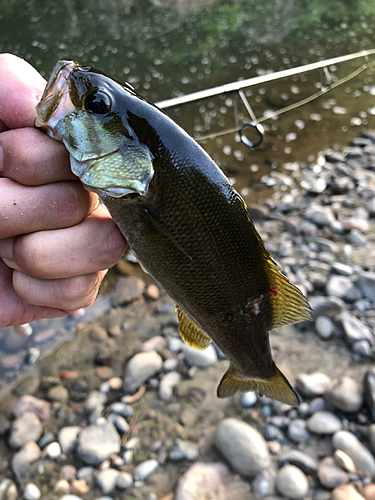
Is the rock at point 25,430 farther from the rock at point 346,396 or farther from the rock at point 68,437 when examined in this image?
the rock at point 346,396

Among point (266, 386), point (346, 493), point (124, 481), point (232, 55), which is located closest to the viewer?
point (266, 386)

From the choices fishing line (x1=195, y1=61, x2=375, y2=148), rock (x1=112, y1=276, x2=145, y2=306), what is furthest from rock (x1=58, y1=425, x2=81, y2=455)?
fishing line (x1=195, y1=61, x2=375, y2=148)

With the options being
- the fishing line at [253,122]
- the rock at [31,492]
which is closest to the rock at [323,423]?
the rock at [31,492]

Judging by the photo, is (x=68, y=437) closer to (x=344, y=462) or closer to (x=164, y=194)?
(x=344, y=462)

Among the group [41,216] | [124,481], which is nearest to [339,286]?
[124,481]

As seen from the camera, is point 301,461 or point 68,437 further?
point 68,437
